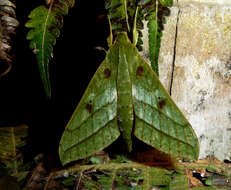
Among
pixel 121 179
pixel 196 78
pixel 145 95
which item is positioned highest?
pixel 196 78

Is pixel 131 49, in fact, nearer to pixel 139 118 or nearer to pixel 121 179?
pixel 139 118

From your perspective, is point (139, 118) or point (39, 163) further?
point (39, 163)

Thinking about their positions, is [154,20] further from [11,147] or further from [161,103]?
[11,147]

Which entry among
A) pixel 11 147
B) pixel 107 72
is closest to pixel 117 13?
pixel 107 72

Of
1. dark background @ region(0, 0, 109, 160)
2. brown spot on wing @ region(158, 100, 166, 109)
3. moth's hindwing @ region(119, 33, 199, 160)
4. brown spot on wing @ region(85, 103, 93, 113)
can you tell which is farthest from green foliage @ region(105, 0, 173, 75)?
brown spot on wing @ region(85, 103, 93, 113)

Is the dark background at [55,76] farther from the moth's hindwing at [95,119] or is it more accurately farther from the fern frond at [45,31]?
the fern frond at [45,31]

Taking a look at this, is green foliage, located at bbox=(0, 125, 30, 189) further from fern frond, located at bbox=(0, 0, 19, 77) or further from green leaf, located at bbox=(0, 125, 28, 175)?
fern frond, located at bbox=(0, 0, 19, 77)

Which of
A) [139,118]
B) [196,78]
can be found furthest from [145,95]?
[196,78]
